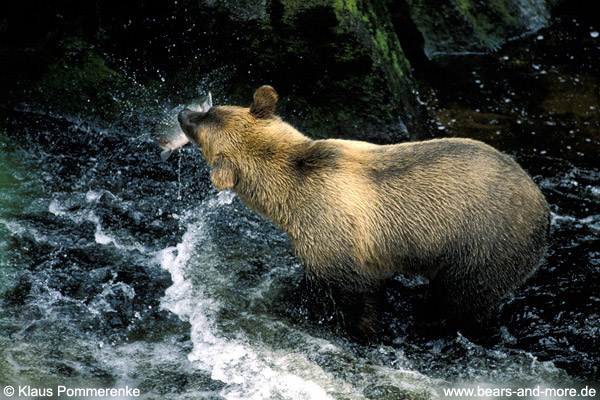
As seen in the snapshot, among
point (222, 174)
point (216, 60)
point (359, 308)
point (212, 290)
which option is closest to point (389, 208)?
point (359, 308)

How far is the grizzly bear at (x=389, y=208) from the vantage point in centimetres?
467

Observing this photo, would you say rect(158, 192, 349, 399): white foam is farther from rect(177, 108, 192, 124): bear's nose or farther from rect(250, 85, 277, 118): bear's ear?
rect(250, 85, 277, 118): bear's ear

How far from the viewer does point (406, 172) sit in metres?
4.83

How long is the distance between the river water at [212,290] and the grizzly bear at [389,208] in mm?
492

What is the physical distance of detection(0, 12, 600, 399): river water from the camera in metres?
4.92

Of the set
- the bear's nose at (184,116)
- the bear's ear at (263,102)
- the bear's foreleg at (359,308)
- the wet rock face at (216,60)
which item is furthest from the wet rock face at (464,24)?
the bear's foreleg at (359,308)

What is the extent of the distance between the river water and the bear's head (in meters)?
1.43

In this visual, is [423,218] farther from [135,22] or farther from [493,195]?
[135,22]

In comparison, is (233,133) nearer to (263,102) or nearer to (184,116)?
(263,102)

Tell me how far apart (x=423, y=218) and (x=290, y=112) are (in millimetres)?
3337

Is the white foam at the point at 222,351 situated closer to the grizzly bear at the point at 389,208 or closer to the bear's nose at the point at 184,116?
the grizzly bear at the point at 389,208

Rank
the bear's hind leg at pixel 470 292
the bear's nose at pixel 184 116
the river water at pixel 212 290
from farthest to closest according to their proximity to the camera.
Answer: the bear's nose at pixel 184 116 < the river water at pixel 212 290 < the bear's hind leg at pixel 470 292

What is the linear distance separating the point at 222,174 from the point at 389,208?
4.81 ft

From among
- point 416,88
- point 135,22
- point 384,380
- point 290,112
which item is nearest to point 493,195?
point 384,380
